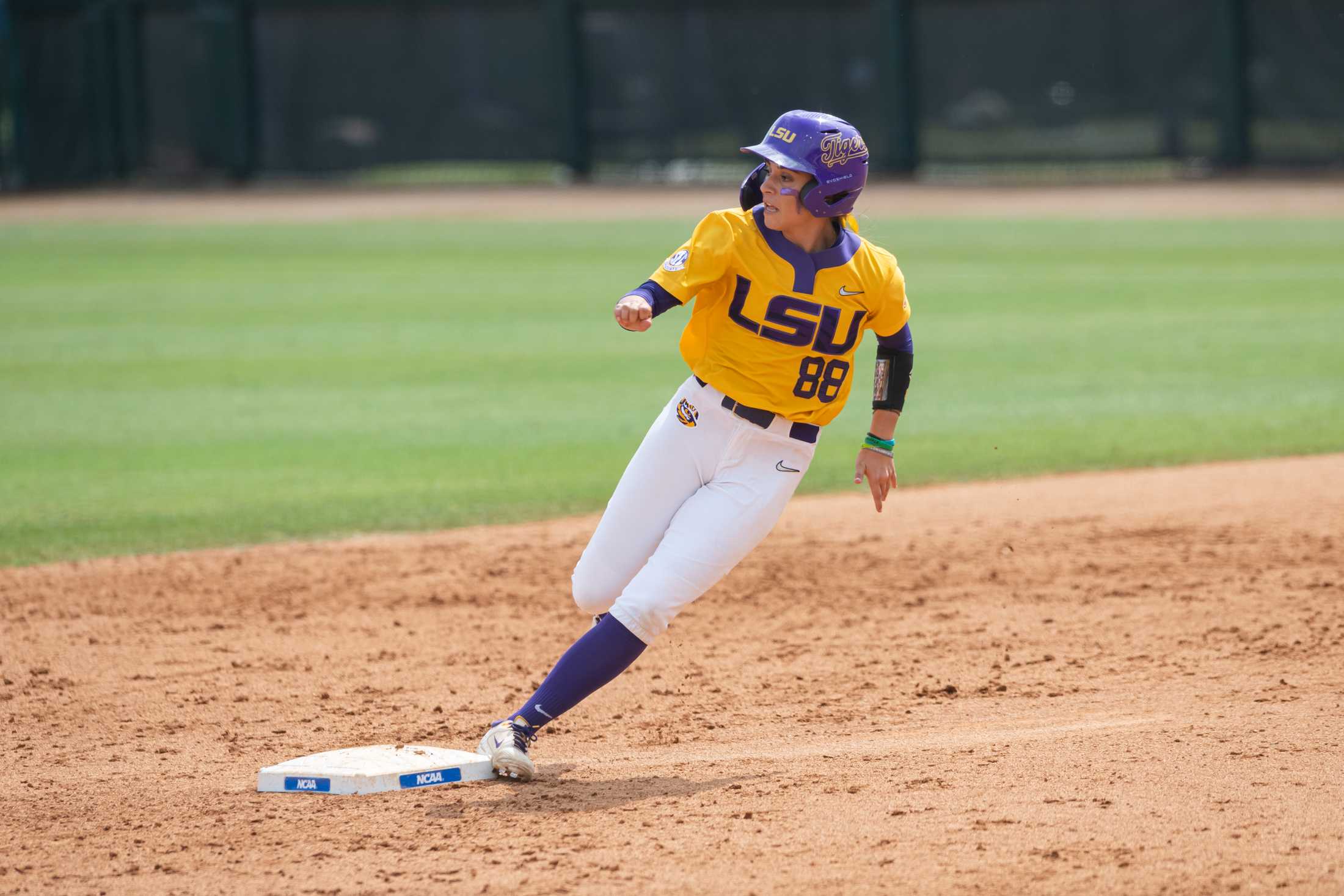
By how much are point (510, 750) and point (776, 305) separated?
1503 millimetres

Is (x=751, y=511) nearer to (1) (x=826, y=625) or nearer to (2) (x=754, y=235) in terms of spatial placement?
(2) (x=754, y=235)

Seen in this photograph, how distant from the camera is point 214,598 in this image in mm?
6660

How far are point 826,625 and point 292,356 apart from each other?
8.30 m

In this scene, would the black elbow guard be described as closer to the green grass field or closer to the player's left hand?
the player's left hand

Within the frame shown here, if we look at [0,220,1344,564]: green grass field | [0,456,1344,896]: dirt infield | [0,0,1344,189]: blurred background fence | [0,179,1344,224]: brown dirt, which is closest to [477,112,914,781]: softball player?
[0,456,1344,896]: dirt infield

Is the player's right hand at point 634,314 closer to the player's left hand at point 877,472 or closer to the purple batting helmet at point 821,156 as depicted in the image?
the purple batting helmet at point 821,156

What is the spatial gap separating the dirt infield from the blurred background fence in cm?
1908

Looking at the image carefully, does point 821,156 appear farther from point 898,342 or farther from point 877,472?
point 877,472

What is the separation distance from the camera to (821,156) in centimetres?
432

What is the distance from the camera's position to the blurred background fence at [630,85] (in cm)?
2564

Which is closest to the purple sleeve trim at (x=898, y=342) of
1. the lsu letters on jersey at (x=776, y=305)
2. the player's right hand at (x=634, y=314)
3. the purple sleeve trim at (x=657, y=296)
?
the lsu letters on jersey at (x=776, y=305)

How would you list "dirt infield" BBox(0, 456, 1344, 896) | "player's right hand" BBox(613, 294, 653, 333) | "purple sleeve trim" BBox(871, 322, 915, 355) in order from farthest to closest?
1. "purple sleeve trim" BBox(871, 322, 915, 355)
2. "player's right hand" BBox(613, 294, 653, 333)
3. "dirt infield" BBox(0, 456, 1344, 896)

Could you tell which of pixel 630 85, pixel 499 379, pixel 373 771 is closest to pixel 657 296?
pixel 373 771

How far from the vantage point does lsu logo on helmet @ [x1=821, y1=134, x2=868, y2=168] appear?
14.2 ft
